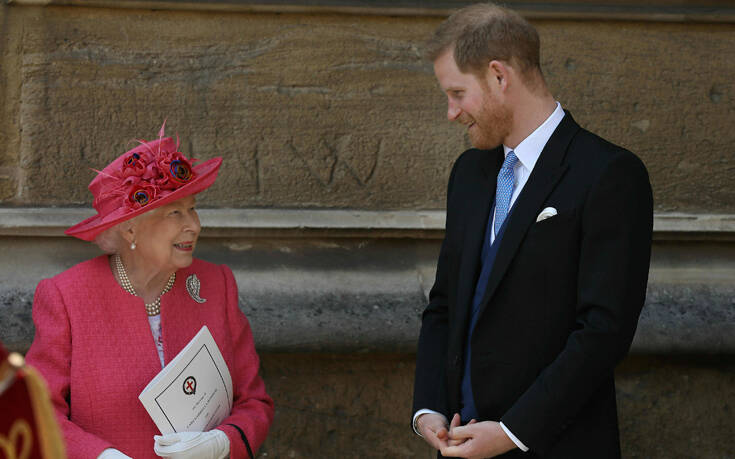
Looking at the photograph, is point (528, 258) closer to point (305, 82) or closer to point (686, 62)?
point (305, 82)

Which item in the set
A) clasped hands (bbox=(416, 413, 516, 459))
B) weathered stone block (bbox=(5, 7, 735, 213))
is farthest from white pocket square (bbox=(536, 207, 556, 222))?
weathered stone block (bbox=(5, 7, 735, 213))

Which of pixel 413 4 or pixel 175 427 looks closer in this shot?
pixel 175 427

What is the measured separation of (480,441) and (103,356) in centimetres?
97

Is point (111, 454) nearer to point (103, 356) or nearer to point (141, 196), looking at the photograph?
point (103, 356)

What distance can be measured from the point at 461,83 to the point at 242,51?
5.00 ft

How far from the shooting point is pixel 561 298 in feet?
6.58

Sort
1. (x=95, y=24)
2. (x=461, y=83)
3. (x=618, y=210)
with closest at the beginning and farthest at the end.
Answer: (x=618, y=210), (x=461, y=83), (x=95, y=24)

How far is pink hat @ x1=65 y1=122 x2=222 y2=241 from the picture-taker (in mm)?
2238

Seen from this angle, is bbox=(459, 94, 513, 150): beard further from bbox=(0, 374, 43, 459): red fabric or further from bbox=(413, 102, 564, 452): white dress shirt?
bbox=(0, 374, 43, 459): red fabric

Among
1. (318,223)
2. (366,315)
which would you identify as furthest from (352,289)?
(318,223)

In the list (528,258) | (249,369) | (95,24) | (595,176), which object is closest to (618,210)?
(595,176)

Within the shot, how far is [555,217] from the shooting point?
1.98 m

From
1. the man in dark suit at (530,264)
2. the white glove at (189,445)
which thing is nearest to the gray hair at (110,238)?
the white glove at (189,445)

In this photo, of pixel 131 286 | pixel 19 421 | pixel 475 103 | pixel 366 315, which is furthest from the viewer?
pixel 366 315
